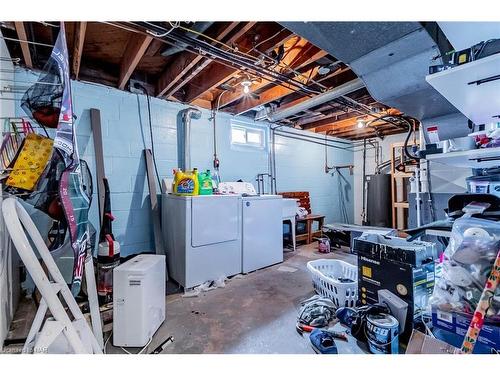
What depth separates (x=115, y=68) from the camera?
281 centimetres

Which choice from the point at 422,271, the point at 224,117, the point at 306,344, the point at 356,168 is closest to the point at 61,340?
the point at 306,344

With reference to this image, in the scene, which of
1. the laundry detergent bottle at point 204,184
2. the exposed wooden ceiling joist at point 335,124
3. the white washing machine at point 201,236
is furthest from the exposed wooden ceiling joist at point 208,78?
the exposed wooden ceiling joist at point 335,124

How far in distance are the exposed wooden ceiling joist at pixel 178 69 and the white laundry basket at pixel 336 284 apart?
228 cm

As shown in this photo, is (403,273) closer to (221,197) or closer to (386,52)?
(386,52)

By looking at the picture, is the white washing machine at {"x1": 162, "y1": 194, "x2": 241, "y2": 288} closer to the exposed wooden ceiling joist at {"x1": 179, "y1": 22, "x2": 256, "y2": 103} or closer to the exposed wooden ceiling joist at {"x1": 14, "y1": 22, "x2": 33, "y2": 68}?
the exposed wooden ceiling joist at {"x1": 179, "y1": 22, "x2": 256, "y2": 103}

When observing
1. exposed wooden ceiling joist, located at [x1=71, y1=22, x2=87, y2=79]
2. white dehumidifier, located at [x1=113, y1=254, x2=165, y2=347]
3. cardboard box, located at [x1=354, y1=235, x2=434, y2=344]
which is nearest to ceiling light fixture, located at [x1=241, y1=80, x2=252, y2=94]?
exposed wooden ceiling joist, located at [x1=71, y1=22, x2=87, y2=79]

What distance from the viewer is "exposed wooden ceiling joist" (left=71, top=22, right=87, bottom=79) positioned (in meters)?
1.79

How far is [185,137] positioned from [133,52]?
1.26m

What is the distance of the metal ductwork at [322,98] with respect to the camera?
2648 mm

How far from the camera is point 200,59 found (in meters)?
2.27

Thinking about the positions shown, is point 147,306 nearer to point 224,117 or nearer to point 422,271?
point 422,271

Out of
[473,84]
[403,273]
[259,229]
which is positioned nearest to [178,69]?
[259,229]

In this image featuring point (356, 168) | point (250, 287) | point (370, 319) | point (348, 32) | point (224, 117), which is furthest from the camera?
point (356, 168)

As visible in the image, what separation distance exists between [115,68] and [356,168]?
211 inches
